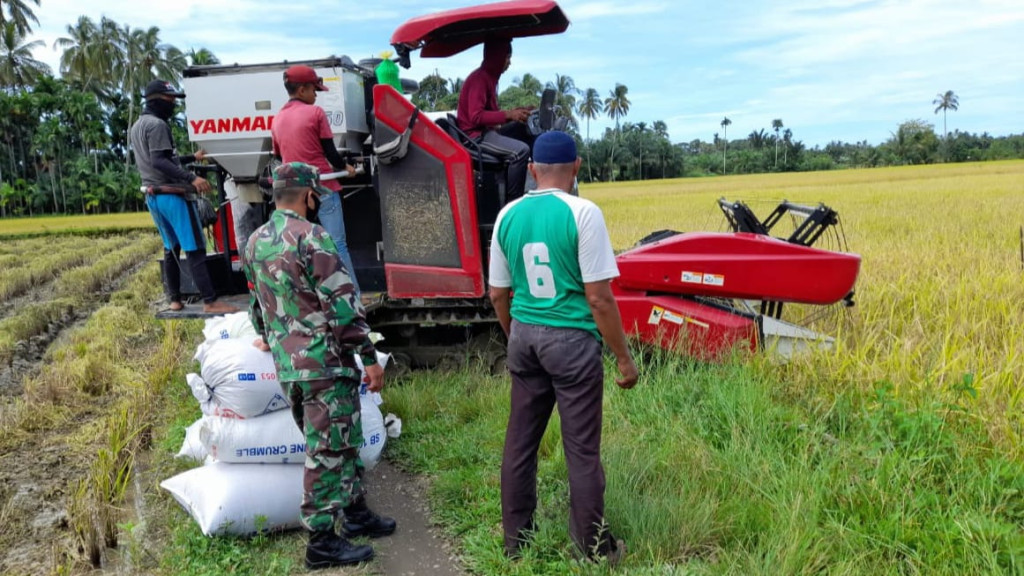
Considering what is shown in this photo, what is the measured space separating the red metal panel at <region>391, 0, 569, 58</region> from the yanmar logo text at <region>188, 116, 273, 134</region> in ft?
3.84

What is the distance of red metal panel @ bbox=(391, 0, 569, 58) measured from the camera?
188 inches

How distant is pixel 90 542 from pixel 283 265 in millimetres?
1588

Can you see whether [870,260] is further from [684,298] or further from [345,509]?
[345,509]

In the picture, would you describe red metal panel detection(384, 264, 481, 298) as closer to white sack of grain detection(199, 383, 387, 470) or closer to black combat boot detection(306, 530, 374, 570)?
white sack of grain detection(199, 383, 387, 470)

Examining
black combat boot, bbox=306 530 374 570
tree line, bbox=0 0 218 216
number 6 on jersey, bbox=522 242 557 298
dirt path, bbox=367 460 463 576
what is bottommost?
dirt path, bbox=367 460 463 576

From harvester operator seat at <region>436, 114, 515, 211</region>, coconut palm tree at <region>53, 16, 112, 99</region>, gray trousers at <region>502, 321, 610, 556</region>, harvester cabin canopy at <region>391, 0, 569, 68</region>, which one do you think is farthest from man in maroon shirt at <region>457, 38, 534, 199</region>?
coconut palm tree at <region>53, 16, 112, 99</region>

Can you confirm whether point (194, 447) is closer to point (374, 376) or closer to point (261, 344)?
point (261, 344)

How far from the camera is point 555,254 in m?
2.78

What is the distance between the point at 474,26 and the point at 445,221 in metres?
1.40

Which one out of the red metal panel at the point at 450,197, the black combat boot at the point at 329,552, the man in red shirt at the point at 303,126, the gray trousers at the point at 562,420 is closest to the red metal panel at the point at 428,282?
the red metal panel at the point at 450,197

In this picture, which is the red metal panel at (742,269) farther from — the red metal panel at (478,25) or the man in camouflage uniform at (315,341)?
the man in camouflage uniform at (315,341)

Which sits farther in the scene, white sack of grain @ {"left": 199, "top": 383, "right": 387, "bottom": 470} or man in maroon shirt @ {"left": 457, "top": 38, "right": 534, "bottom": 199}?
man in maroon shirt @ {"left": 457, "top": 38, "right": 534, "bottom": 199}

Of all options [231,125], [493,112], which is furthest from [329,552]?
[231,125]

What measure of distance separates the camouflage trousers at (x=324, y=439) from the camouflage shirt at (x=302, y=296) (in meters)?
0.07
